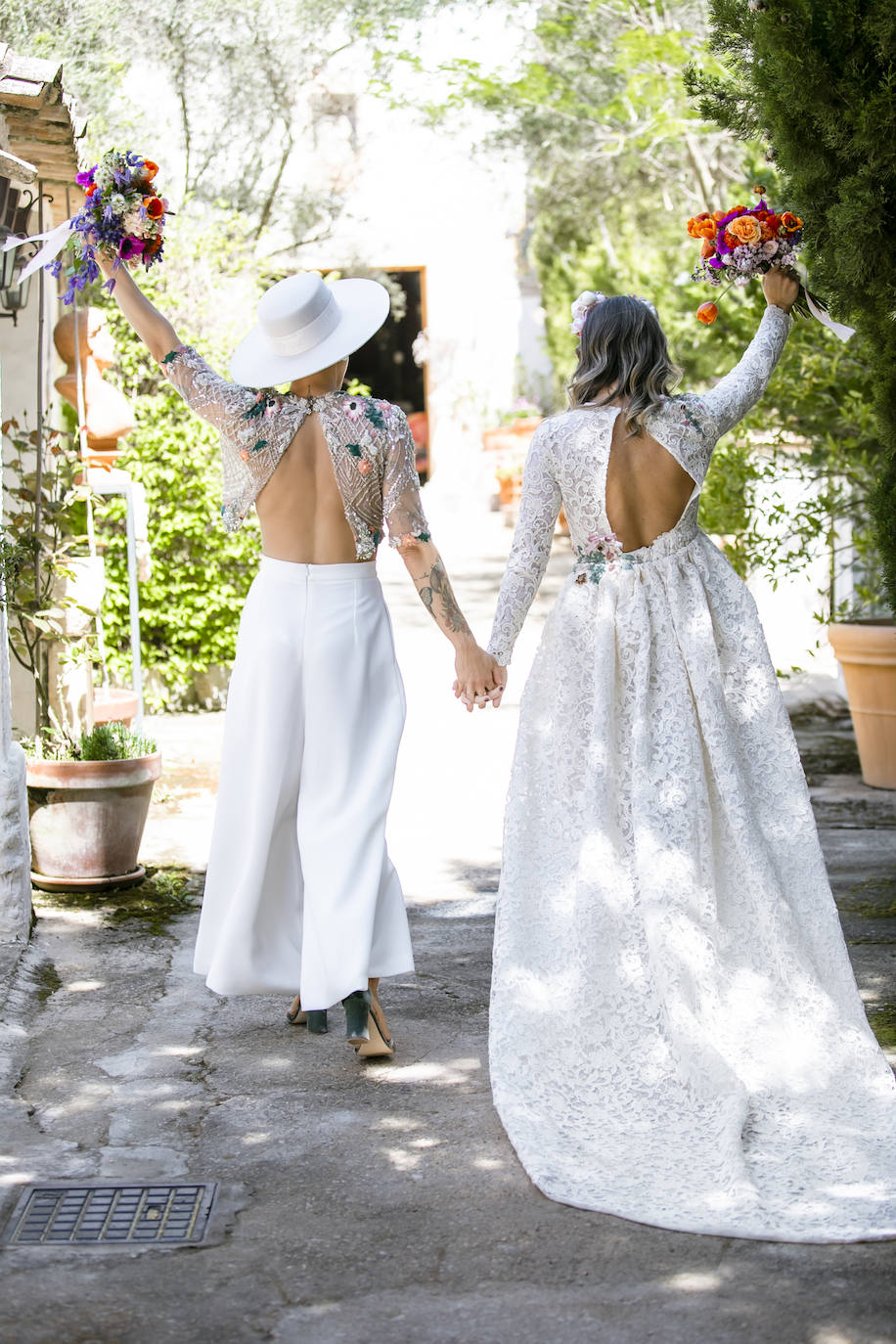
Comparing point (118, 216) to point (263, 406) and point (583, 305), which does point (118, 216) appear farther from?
point (583, 305)

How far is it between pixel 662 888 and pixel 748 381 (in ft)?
4.19

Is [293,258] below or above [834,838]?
above

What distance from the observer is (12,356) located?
281 inches

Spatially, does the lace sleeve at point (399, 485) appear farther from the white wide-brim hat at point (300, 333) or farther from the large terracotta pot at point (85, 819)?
the large terracotta pot at point (85, 819)

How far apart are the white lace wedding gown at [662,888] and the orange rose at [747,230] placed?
35 cm

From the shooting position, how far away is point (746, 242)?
395 cm

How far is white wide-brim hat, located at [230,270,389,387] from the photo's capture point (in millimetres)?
3826

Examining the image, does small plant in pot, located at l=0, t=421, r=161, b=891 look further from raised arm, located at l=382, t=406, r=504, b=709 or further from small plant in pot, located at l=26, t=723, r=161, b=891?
raised arm, located at l=382, t=406, r=504, b=709

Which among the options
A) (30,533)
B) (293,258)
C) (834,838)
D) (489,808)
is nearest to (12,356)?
(30,533)

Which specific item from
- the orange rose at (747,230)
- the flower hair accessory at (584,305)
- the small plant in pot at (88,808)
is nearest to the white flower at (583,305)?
the flower hair accessory at (584,305)

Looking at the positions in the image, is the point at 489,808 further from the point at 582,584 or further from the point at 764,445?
the point at 582,584

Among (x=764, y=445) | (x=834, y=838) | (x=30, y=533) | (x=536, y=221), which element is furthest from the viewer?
(x=536, y=221)

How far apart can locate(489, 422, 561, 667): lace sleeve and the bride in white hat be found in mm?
202

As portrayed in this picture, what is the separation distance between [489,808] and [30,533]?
2.38 m
